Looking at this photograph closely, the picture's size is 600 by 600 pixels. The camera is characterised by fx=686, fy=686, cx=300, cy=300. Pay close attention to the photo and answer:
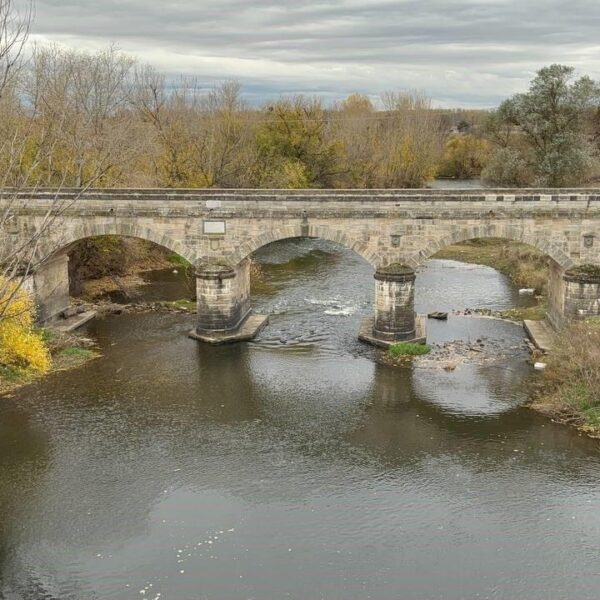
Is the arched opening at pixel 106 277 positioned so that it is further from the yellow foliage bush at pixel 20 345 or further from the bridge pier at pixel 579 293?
the bridge pier at pixel 579 293

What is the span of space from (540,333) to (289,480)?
15551 millimetres

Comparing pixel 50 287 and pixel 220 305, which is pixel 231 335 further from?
pixel 50 287

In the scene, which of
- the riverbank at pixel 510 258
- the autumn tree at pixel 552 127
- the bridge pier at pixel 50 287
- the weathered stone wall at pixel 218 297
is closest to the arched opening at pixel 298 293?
the weathered stone wall at pixel 218 297

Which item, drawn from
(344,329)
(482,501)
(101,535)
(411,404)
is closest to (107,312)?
(344,329)

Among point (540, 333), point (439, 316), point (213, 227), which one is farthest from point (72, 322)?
point (540, 333)

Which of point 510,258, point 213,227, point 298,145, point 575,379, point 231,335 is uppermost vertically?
point 298,145

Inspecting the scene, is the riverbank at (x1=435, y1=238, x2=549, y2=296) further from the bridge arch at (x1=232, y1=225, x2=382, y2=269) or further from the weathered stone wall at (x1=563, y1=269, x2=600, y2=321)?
the bridge arch at (x1=232, y1=225, x2=382, y2=269)

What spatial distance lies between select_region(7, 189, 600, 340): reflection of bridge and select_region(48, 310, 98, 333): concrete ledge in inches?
93.1

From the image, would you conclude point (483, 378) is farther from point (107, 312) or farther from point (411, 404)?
point (107, 312)

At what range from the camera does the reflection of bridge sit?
2650 cm

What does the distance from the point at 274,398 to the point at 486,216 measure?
1096cm

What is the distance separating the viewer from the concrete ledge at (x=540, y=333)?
1067 inches

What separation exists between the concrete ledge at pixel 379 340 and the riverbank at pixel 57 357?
10815 millimetres

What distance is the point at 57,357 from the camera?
86.4 feet
